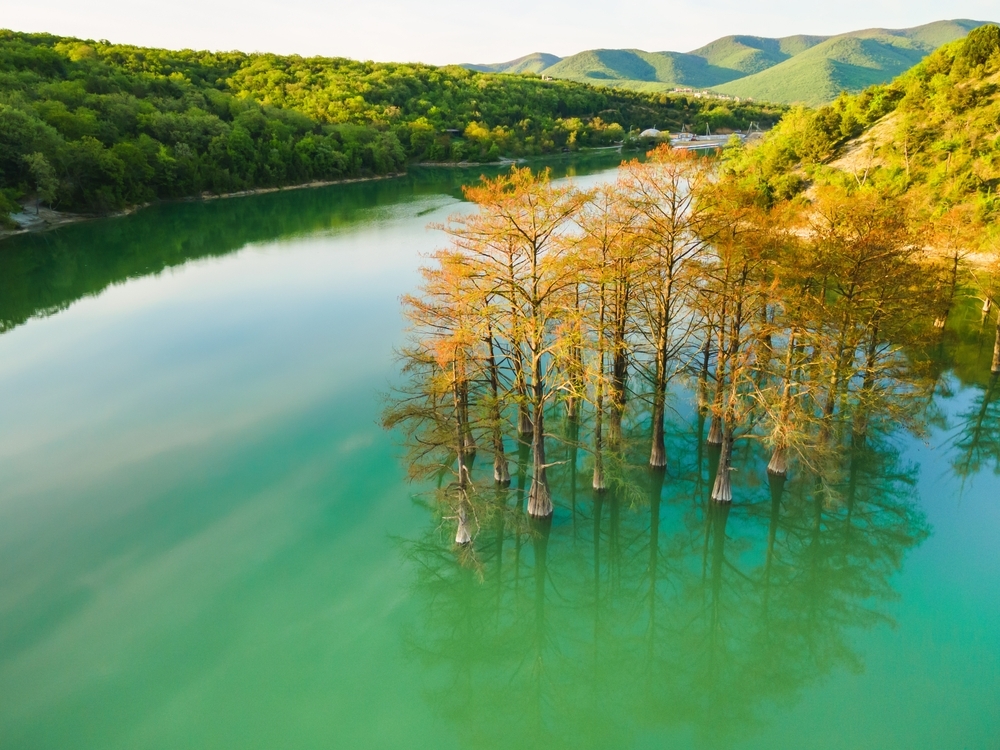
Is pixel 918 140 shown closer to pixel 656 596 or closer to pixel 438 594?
pixel 656 596

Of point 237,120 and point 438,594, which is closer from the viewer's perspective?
point 438,594

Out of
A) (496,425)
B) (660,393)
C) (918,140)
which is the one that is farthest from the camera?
(918,140)

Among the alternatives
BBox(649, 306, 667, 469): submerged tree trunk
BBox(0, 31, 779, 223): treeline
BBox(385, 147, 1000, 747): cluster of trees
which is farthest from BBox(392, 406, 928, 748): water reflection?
BBox(0, 31, 779, 223): treeline

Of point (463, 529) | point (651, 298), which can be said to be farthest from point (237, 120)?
point (463, 529)

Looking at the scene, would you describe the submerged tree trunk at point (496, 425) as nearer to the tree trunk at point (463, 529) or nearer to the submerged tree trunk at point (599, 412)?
the tree trunk at point (463, 529)

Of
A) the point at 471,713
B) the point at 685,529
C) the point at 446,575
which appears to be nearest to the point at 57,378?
the point at 446,575

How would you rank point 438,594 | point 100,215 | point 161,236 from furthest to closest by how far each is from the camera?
1. point 100,215
2. point 161,236
3. point 438,594

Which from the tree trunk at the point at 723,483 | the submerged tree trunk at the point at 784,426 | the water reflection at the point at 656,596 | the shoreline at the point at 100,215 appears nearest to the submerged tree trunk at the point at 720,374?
the tree trunk at the point at 723,483

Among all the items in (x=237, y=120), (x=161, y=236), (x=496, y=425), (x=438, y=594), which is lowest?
(x=438, y=594)
